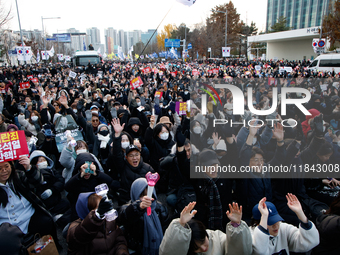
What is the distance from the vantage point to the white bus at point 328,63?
66.2 feet

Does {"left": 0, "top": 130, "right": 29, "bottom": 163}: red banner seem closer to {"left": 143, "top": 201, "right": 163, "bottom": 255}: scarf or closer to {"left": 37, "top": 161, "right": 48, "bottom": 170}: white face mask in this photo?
{"left": 37, "top": 161, "right": 48, "bottom": 170}: white face mask

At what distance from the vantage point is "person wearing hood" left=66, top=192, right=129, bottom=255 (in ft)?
6.88

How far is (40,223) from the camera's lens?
282 centimetres

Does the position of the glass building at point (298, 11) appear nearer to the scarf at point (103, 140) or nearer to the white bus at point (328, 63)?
the white bus at point (328, 63)

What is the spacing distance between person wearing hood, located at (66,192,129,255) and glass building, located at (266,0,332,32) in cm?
7421

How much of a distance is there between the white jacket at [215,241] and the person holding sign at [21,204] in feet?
5.63

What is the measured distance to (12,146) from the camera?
2.79 meters

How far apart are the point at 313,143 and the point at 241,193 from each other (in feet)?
4.84

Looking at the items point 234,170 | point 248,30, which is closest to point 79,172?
point 234,170

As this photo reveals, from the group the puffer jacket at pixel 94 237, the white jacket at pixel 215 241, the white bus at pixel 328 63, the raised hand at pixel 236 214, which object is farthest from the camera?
the white bus at pixel 328 63

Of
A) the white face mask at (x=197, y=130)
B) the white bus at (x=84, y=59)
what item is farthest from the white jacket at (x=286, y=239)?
the white bus at (x=84, y=59)

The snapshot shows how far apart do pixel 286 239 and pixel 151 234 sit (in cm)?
134

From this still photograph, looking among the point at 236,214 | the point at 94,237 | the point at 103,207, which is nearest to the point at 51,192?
the point at 94,237

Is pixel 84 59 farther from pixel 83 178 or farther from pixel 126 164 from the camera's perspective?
pixel 83 178
